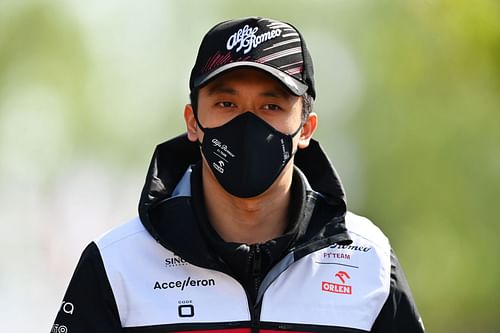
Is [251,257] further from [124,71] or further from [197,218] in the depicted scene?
[124,71]

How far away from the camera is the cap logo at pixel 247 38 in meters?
3.28

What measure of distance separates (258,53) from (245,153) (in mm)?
337

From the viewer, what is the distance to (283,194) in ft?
11.3

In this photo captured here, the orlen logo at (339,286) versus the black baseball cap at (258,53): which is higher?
the black baseball cap at (258,53)

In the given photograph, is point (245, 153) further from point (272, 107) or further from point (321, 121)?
point (321, 121)

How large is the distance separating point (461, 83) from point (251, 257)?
5012 millimetres

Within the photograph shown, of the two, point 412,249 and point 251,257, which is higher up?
point 251,257

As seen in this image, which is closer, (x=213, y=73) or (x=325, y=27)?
(x=213, y=73)

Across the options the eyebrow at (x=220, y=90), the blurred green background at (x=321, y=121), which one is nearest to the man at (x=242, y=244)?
the eyebrow at (x=220, y=90)

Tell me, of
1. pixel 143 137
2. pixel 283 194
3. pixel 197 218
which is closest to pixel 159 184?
pixel 197 218

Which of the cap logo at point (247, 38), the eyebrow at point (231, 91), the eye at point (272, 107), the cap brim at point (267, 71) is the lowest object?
the eye at point (272, 107)

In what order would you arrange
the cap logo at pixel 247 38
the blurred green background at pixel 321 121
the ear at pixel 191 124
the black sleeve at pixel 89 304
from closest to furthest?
the black sleeve at pixel 89 304, the cap logo at pixel 247 38, the ear at pixel 191 124, the blurred green background at pixel 321 121

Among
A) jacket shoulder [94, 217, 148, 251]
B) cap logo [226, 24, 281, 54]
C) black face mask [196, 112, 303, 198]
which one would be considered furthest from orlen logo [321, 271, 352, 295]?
cap logo [226, 24, 281, 54]

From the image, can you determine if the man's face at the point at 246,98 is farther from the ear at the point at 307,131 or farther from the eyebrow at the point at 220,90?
the ear at the point at 307,131
